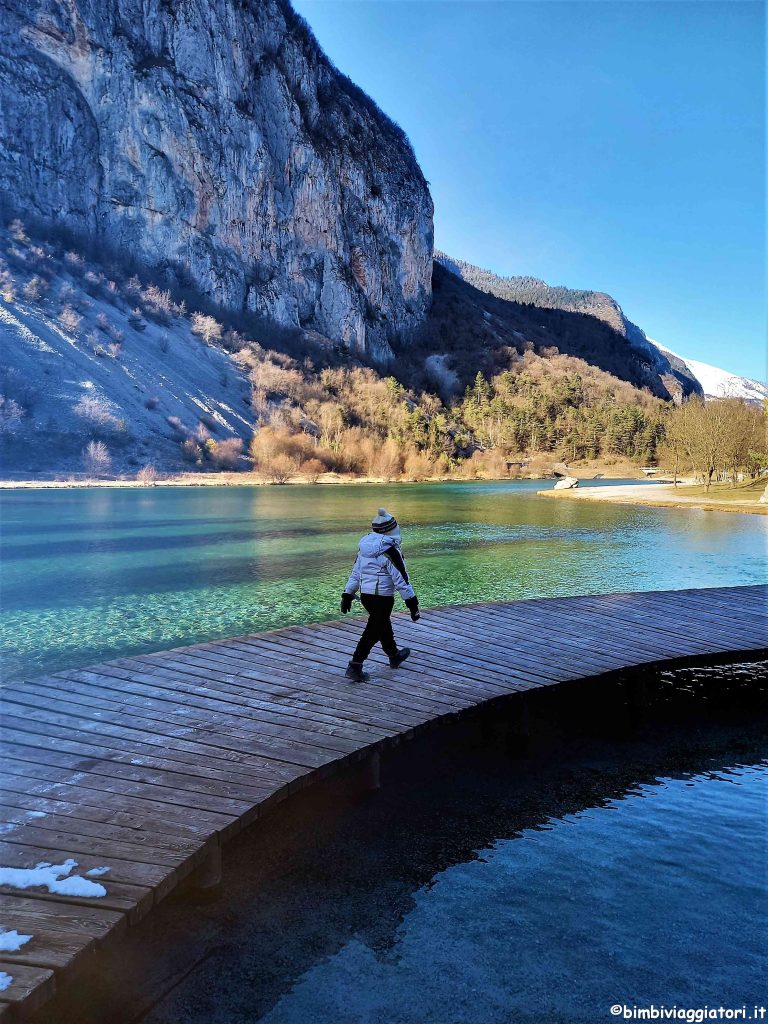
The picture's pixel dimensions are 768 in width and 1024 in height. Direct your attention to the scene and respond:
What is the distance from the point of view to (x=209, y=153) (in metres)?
108

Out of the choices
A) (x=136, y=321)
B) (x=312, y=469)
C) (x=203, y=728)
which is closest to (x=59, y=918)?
(x=203, y=728)

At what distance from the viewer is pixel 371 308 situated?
141750mm

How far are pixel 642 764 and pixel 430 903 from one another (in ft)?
11.4

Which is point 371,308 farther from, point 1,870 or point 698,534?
point 1,870

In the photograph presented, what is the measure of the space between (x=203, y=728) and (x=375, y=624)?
6.30ft

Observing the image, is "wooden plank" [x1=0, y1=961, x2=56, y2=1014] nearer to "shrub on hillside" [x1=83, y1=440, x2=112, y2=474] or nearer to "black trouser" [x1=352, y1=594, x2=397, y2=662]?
"black trouser" [x1=352, y1=594, x2=397, y2=662]

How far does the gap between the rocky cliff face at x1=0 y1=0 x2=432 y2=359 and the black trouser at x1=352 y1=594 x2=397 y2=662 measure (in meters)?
102

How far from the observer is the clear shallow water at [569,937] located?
379 centimetres

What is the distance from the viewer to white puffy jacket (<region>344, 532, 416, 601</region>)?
21.6 feet

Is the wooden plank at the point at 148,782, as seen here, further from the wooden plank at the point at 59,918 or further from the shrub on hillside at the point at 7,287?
the shrub on hillside at the point at 7,287

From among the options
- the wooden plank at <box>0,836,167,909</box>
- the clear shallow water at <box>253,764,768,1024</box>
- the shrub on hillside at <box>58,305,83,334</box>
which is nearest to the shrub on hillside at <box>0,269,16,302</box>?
the shrub on hillside at <box>58,305,83,334</box>

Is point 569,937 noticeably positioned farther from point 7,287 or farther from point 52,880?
point 7,287

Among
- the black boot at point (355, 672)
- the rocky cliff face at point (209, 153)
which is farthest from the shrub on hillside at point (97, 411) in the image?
the black boot at point (355, 672)

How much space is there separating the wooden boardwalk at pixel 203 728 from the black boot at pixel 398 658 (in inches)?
5.2
